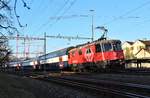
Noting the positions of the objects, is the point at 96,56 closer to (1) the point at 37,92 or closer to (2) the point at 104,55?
(2) the point at 104,55

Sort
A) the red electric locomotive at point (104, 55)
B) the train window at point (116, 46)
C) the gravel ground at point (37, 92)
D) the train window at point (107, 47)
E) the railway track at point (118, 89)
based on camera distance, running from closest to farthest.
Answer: the railway track at point (118, 89)
the gravel ground at point (37, 92)
the red electric locomotive at point (104, 55)
the train window at point (116, 46)
the train window at point (107, 47)

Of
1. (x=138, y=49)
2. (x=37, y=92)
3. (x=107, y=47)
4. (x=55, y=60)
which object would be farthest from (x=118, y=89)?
(x=138, y=49)

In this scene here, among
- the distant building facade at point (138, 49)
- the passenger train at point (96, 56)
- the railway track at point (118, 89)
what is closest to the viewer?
the railway track at point (118, 89)

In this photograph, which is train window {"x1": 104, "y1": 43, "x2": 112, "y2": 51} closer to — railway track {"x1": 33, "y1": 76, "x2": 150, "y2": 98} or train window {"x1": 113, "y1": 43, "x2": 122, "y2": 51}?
train window {"x1": 113, "y1": 43, "x2": 122, "y2": 51}

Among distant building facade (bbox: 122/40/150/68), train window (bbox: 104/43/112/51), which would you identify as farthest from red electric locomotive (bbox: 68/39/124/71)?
distant building facade (bbox: 122/40/150/68)

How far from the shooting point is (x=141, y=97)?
637 inches

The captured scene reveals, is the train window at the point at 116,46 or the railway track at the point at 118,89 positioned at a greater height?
the train window at the point at 116,46

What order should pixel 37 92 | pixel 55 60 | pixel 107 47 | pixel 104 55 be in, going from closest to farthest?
1. pixel 37 92
2. pixel 104 55
3. pixel 107 47
4. pixel 55 60

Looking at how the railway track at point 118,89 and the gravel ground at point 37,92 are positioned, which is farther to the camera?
the gravel ground at point 37,92

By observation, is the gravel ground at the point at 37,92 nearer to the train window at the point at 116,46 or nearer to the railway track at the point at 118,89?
the railway track at the point at 118,89

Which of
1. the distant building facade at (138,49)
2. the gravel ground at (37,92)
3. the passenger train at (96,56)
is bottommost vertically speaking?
the gravel ground at (37,92)

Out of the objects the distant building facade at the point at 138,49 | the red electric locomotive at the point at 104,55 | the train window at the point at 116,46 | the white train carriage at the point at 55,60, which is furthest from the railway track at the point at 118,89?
the distant building facade at the point at 138,49

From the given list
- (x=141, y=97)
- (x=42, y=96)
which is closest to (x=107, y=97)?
(x=141, y=97)

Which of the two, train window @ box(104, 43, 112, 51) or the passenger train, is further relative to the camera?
train window @ box(104, 43, 112, 51)
